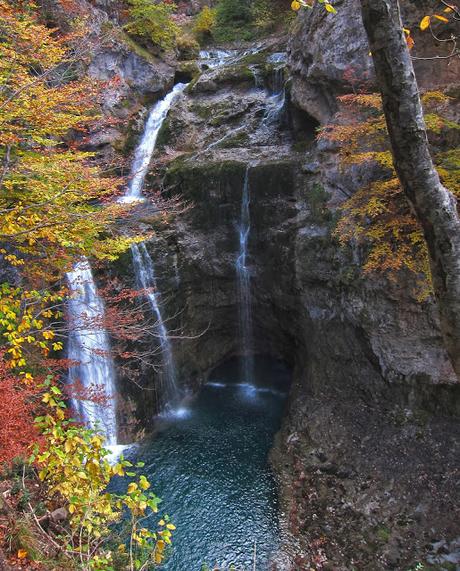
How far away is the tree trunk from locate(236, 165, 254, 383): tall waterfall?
10.0 metres

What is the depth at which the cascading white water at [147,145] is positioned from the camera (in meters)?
13.9

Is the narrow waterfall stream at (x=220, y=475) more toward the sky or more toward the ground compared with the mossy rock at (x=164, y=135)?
more toward the ground

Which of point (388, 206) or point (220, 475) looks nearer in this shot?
point (388, 206)

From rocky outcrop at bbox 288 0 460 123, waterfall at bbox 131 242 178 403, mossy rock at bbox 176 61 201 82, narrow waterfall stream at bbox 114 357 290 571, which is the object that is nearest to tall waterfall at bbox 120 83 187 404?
waterfall at bbox 131 242 178 403

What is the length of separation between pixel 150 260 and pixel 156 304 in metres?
1.37

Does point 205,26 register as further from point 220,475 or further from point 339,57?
point 220,475

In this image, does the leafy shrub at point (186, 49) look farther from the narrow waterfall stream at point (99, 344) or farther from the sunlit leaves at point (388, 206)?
the sunlit leaves at point (388, 206)

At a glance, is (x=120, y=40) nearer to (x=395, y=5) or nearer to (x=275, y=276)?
(x=275, y=276)

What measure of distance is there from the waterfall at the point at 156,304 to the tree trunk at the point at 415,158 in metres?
9.03

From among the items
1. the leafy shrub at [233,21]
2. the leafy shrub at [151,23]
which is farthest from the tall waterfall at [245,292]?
the leafy shrub at [233,21]

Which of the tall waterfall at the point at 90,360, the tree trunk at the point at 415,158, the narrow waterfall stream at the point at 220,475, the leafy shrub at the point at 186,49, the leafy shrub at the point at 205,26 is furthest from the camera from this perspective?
the leafy shrub at the point at 205,26

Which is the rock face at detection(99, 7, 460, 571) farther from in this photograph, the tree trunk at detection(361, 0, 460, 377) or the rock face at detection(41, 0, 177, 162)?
the tree trunk at detection(361, 0, 460, 377)

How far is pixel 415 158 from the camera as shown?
8.77 ft

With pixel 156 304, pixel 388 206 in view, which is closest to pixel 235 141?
pixel 156 304
